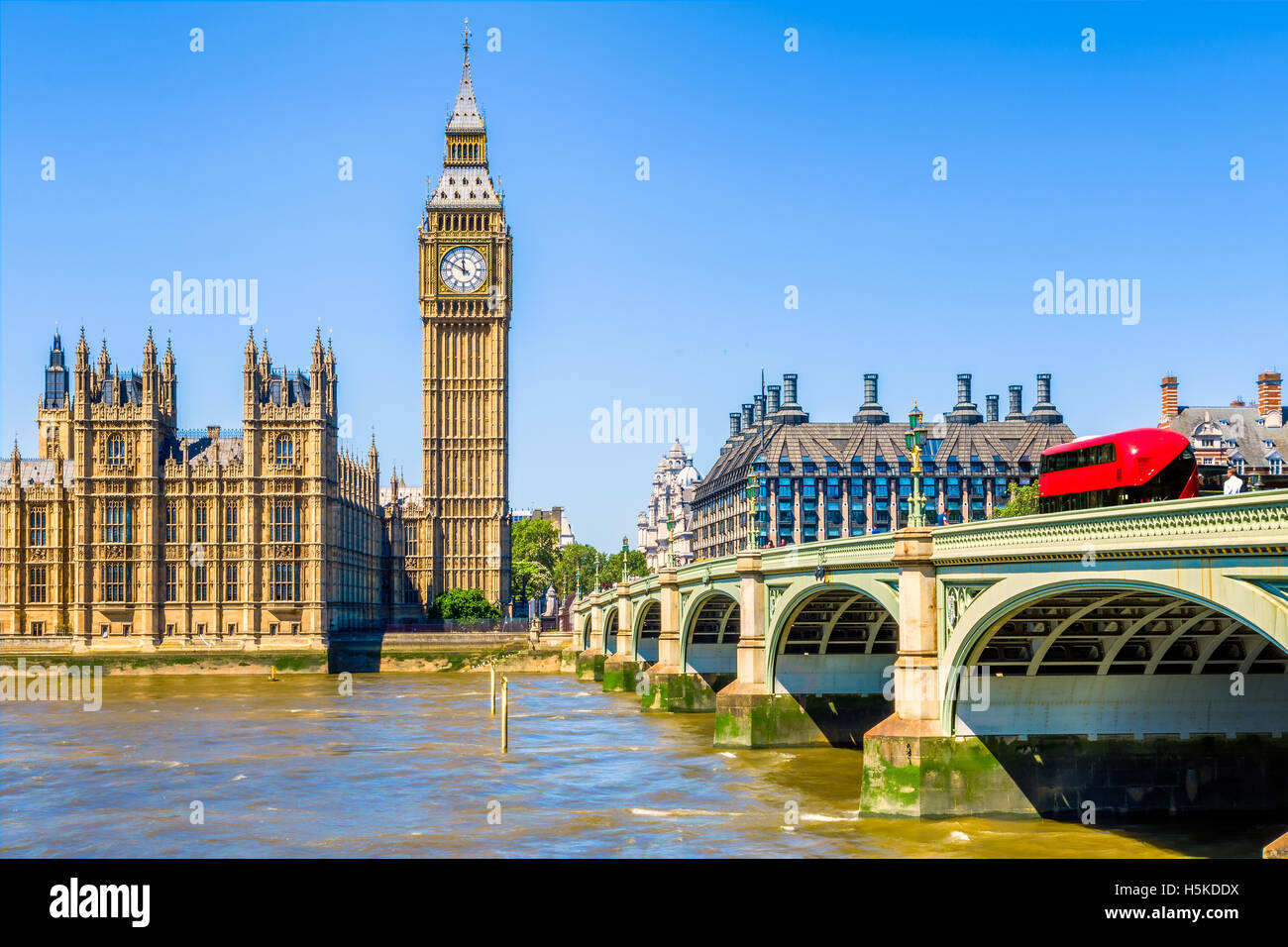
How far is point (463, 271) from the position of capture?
139500 mm

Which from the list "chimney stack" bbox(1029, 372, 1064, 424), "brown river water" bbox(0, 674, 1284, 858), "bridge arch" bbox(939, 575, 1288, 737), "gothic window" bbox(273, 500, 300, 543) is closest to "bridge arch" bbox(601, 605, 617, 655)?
"gothic window" bbox(273, 500, 300, 543)

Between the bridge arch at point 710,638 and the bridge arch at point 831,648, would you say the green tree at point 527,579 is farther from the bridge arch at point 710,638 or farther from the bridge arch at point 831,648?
the bridge arch at point 831,648

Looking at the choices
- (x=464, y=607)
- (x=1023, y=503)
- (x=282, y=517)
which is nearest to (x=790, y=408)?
(x=464, y=607)

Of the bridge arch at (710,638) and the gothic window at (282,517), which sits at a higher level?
the gothic window at (282,517)

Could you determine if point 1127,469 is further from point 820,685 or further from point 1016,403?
point 1016,403

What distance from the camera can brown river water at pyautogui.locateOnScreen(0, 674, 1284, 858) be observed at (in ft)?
109

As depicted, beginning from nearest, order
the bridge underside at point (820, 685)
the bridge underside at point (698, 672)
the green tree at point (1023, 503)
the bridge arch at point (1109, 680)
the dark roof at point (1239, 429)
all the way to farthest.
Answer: the bridge arch at point (1109, 680) < the bridge underside at point (820, 685) < the bridge underside at point (698, 672) < the green tree at point (1023, 503) < the dark roof at point (1239, 429)

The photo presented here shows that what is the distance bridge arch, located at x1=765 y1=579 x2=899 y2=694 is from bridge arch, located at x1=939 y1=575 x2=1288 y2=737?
16007mm

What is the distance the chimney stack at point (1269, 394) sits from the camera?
330 feet

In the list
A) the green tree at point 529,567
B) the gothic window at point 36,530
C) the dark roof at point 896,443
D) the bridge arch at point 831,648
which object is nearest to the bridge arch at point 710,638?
the bridge arch at point 831,648

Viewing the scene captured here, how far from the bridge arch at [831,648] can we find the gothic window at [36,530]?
84550 mm
